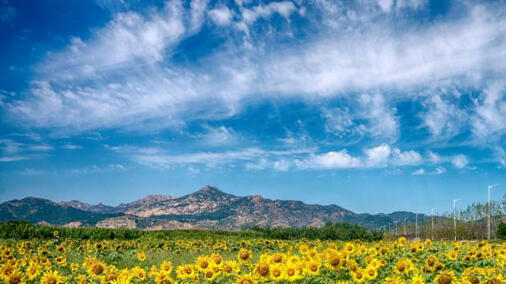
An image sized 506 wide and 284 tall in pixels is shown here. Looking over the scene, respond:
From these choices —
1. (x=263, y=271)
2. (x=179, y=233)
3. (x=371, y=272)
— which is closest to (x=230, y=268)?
(x=263, y=271)

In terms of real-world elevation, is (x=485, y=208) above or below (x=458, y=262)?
above

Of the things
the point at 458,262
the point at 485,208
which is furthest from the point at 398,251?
the point at 485,208

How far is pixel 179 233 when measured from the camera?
41.8 m

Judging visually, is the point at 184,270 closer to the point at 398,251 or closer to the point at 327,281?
the point at 327,281

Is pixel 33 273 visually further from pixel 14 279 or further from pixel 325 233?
pixel 325 233

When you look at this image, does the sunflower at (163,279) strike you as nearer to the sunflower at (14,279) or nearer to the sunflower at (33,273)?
the sunflower at (14,279)

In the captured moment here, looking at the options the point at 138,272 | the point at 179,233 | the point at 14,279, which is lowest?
the point at 179,233

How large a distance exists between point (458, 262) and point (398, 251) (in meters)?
1.68

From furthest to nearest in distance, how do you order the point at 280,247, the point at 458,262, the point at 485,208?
the point at 485,208, the point at 280,247, the point at 458,262

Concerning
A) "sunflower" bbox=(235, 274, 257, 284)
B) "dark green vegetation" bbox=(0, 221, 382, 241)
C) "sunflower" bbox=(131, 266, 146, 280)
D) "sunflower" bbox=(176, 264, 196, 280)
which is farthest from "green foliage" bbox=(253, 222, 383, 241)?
"sunflower" bbox=(235, 274, 257, 284)

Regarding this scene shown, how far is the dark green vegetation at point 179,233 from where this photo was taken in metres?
32.2

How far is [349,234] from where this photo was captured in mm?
47781

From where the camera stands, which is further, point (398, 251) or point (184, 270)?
point (398, 251)

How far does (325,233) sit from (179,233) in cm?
1625
